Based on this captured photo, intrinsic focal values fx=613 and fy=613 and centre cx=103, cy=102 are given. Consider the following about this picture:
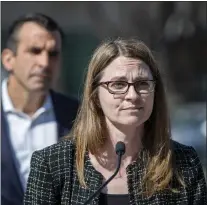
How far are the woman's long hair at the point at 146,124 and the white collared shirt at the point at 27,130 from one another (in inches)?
63.4

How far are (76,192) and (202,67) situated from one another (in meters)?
1.93

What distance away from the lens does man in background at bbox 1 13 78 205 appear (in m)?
3.67

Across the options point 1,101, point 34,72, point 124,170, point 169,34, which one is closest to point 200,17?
point 169,34

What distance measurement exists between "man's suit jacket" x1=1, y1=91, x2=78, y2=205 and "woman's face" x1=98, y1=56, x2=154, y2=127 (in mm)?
1712

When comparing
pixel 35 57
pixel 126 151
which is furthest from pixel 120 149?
pixel 35 57

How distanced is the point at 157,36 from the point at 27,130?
3.20 feet

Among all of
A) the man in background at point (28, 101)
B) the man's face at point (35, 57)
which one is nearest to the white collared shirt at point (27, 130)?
the man in background at point (28, 101)

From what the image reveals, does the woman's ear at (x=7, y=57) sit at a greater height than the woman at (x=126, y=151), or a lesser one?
greater

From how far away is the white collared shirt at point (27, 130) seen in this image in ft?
12.2

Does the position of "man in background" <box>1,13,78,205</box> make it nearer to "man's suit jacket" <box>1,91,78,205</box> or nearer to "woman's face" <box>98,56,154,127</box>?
"man's suit jacket" <box>1,91,78,205</box>

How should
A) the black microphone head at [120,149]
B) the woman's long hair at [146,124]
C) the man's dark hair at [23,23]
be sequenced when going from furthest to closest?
the man's dark hair at [23,23] < the woman's long hair at [146,124] < the black microphone head at [120,149]

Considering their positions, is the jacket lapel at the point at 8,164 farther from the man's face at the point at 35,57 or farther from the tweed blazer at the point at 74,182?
the tweed blazer at the point at 74,182

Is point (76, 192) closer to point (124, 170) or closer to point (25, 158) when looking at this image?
point (124, 170)

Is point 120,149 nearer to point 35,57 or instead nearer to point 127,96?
point 127,96
